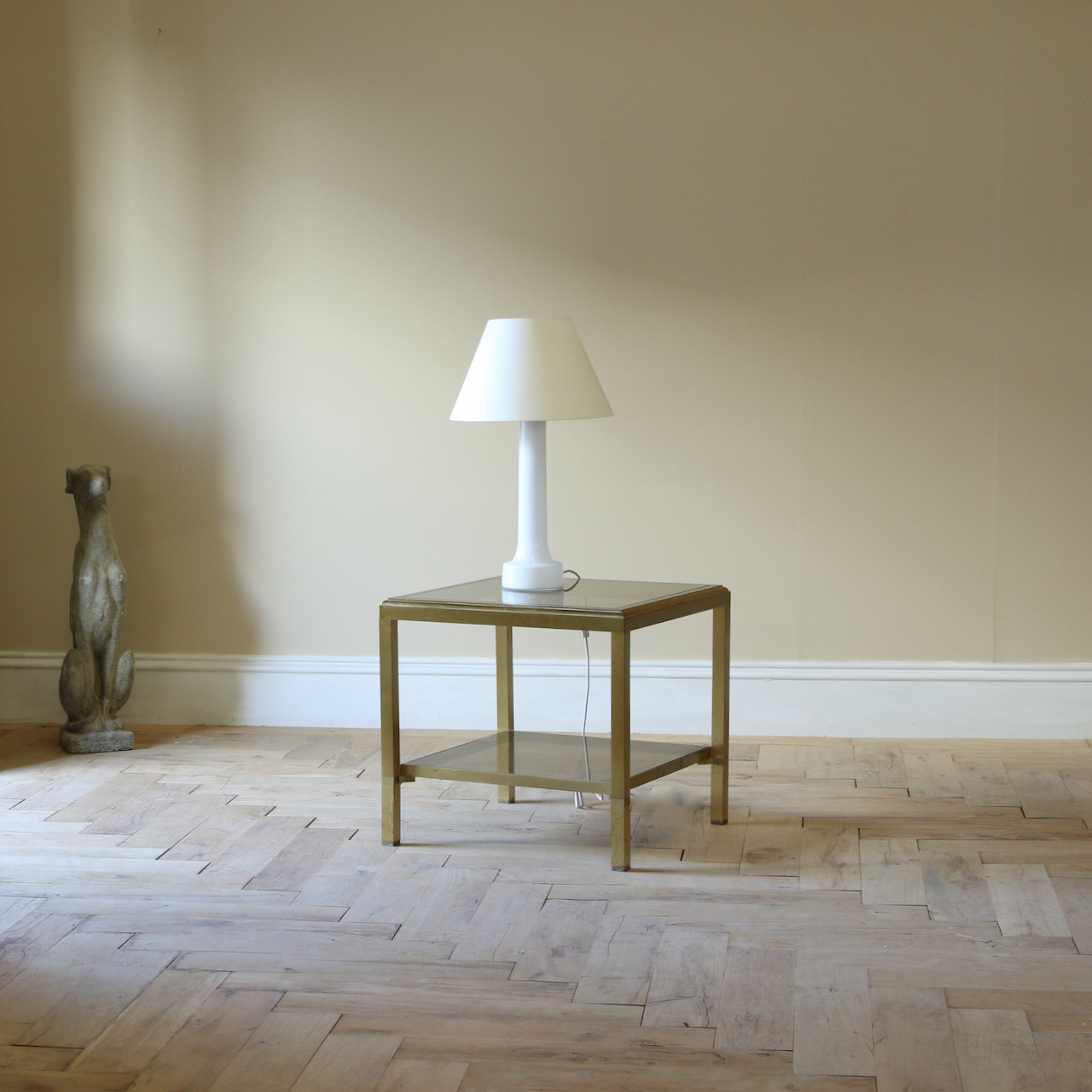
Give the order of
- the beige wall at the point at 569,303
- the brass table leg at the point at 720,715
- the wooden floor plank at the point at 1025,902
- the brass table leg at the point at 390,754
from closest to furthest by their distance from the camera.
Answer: the wooden floor plank at the point at 1025,902, the brass table leg at the point at 390,754, the brass table leg at the point at 720,715, the beige wall at the point at 569,303

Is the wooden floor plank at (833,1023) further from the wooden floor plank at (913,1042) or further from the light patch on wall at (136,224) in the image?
the light patch on wall at (136,224)

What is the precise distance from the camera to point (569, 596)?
2787 millimetres

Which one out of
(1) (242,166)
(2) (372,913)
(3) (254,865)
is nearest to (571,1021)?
(2) (372,913)

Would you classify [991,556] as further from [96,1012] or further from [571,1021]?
[96,1012]

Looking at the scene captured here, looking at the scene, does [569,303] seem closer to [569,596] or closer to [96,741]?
[569,596]

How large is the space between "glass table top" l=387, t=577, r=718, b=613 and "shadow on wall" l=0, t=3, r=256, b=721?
4.37ft

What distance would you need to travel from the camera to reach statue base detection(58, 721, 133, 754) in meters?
3.66

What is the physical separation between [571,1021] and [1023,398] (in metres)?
2.36

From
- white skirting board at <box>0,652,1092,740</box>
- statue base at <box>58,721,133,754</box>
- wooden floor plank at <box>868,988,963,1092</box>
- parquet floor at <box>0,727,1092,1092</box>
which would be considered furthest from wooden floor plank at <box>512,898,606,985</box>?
statue base at <box>58,721,133,754</box>

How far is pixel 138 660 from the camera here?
400 cm

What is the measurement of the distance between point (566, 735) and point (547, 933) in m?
0.83

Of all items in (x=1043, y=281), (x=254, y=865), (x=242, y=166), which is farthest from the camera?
(x=242, y=166)

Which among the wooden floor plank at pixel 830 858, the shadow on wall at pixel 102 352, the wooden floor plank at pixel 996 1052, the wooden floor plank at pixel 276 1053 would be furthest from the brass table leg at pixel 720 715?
the shadow on wall at pixel 102 352

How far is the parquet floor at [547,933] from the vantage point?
6.01 feet
